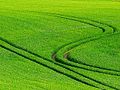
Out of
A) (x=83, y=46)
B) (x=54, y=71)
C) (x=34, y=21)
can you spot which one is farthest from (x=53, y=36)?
(x=54, y=71)

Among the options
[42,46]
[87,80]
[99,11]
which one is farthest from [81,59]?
[99,11]

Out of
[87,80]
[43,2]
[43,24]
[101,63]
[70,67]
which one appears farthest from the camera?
[43,2]

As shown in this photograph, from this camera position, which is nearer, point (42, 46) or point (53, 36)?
point (42, 46)

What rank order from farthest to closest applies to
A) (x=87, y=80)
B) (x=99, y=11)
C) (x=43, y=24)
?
(x=99, y=11) → (x=43, y=24) → (x=87, y=80)

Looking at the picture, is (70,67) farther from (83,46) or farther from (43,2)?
(43,2)

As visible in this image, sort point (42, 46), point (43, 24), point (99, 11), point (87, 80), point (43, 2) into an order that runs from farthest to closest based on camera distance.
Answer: point (43, 2), point (99, 11), point (43, 24), point (42, 46), point (87, 80)

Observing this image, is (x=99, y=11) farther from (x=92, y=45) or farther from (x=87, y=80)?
(x=87, y=80)
